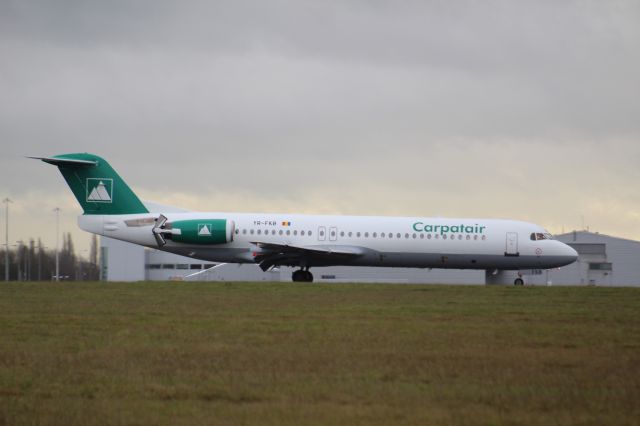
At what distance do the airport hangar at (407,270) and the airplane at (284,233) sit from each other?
16952 mm

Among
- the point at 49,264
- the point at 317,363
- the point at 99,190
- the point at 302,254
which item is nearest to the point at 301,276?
the point at 302,254

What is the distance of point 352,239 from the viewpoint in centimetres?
4041

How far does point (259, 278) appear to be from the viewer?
66562 millimetres

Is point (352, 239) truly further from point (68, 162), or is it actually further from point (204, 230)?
point (68, 162)

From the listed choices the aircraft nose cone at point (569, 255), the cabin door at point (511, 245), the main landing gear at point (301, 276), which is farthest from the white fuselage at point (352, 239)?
the aircraft nose cone at point (569, 255)

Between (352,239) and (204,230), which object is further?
(352,239)

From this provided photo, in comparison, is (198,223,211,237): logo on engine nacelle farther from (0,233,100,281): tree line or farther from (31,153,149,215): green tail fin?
(0,233,100,281): tree line

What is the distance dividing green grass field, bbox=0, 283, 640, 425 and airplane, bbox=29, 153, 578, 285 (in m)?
15.2

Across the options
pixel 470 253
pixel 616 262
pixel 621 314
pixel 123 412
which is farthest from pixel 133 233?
pixel 616 262

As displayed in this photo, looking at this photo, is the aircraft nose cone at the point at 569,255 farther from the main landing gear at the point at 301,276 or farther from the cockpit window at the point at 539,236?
the main landing gear at the point at 301,276

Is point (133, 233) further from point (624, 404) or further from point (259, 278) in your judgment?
point (624, 404)

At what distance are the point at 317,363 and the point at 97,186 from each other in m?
28.1

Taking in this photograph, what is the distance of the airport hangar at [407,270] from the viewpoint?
196 feet

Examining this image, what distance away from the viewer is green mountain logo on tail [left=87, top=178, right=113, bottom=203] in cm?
4059
